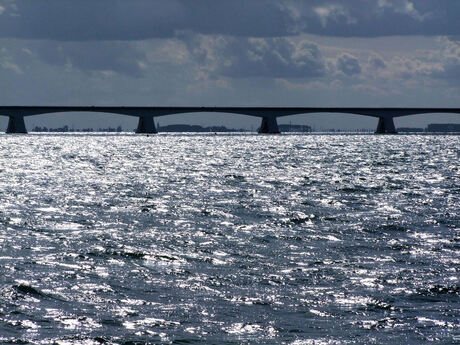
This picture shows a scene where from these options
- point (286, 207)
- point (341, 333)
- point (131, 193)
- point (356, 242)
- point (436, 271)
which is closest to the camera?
point (341, 333)

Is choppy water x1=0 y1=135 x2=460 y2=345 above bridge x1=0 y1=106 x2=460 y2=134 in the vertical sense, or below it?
below

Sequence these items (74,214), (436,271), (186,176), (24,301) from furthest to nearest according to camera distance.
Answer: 1. (186,176)
2. (74,214)
3. (436,271)
4. (24,301)

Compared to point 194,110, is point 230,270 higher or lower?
lower

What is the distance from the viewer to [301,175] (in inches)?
2233

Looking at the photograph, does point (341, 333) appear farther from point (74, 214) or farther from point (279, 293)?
point (74, 214)

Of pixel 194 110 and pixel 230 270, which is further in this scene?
pixel 194 110

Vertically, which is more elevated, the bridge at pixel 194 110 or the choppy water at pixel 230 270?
the bridge at pixel 194 110

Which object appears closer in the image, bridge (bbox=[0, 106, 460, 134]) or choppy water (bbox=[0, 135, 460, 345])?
choppy water (bbox=[0, 135, 460, 345])

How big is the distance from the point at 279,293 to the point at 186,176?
38.9 meters

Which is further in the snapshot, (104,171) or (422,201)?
(104,171)

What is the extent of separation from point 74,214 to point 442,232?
1288 cm

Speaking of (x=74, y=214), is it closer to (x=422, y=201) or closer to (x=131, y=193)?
(x=131, y=193)

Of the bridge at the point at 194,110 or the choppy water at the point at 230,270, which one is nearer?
the choppy water at the point at 230,270

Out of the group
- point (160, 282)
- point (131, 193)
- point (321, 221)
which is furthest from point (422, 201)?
point (160, 282)
